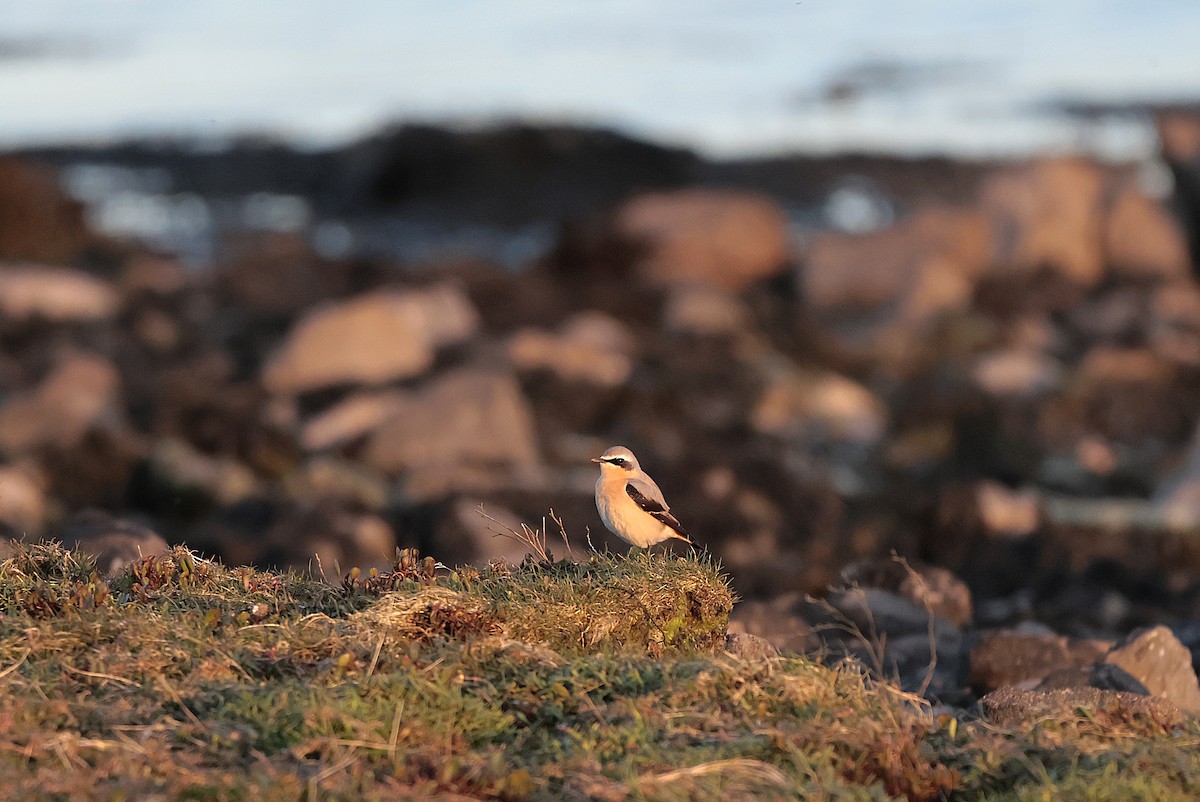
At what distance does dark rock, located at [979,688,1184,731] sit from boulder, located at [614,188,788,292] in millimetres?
33337

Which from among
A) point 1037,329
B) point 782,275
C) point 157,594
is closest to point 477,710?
point 157,594

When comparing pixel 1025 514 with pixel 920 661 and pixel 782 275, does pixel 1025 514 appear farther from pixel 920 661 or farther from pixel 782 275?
pixel 782 275

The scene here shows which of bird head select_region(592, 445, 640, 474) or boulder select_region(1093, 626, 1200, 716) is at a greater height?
bird head select_region(592, 445, 640, 474)

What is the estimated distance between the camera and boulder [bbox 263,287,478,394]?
26172 millimetres

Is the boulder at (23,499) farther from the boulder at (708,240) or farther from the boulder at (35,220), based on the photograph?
the boulder at (35,220)

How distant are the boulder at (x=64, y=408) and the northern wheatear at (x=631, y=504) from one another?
1536cm

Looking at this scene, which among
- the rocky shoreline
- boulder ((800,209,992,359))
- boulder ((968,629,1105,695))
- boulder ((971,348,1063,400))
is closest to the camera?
boulder ((968,629,1105,695))

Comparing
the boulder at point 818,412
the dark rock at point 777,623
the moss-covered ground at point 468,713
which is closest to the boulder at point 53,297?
the boulder at point 818,412

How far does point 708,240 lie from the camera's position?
41844 mm

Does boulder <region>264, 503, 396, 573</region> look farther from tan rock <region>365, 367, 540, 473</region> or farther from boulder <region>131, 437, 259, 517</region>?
tan rock <region>365, 367, 540, 473</region>

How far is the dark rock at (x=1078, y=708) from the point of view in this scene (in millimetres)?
6035

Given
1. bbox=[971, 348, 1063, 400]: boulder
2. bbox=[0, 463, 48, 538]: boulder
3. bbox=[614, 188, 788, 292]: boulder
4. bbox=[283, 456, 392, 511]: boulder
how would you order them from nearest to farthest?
bbox=[0, 463, 48, 538]: boulder, bbox=[283, 456, 392, 511]: boulder, bbox=[971, 348, 1063, 400]: boulder, bbox=[614, 188, 788, 292]: boulder

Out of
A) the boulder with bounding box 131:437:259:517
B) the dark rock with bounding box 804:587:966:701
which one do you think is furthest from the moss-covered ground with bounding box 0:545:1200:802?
the boulder with bounding box 131:437:259:517

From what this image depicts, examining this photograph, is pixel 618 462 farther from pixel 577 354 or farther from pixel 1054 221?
pixel 1054 221
